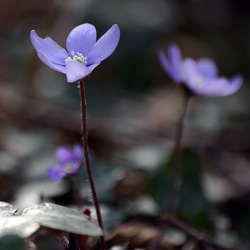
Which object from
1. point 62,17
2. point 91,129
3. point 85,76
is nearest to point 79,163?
point 85,76

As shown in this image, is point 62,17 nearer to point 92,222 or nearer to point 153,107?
point 153,107

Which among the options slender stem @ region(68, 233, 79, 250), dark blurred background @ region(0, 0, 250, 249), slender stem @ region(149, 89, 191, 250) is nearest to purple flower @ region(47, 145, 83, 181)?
dark blurred background @ region(0, 0, 250, 249)

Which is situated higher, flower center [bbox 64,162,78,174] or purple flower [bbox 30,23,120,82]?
purple flower [bbox 30,23,120,82]

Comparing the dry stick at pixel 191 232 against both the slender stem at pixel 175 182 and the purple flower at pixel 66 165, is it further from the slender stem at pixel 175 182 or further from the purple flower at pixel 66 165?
the purple flower at pixel 66 165

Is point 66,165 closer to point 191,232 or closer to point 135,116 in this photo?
point 191,232

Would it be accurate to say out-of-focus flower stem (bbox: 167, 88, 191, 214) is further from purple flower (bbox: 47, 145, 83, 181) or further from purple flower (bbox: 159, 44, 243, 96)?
purple flower (bbox: 47, 145, 83, 181)

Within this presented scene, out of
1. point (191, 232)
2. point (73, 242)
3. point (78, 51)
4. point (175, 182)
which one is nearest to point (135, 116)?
point (175, 182)
